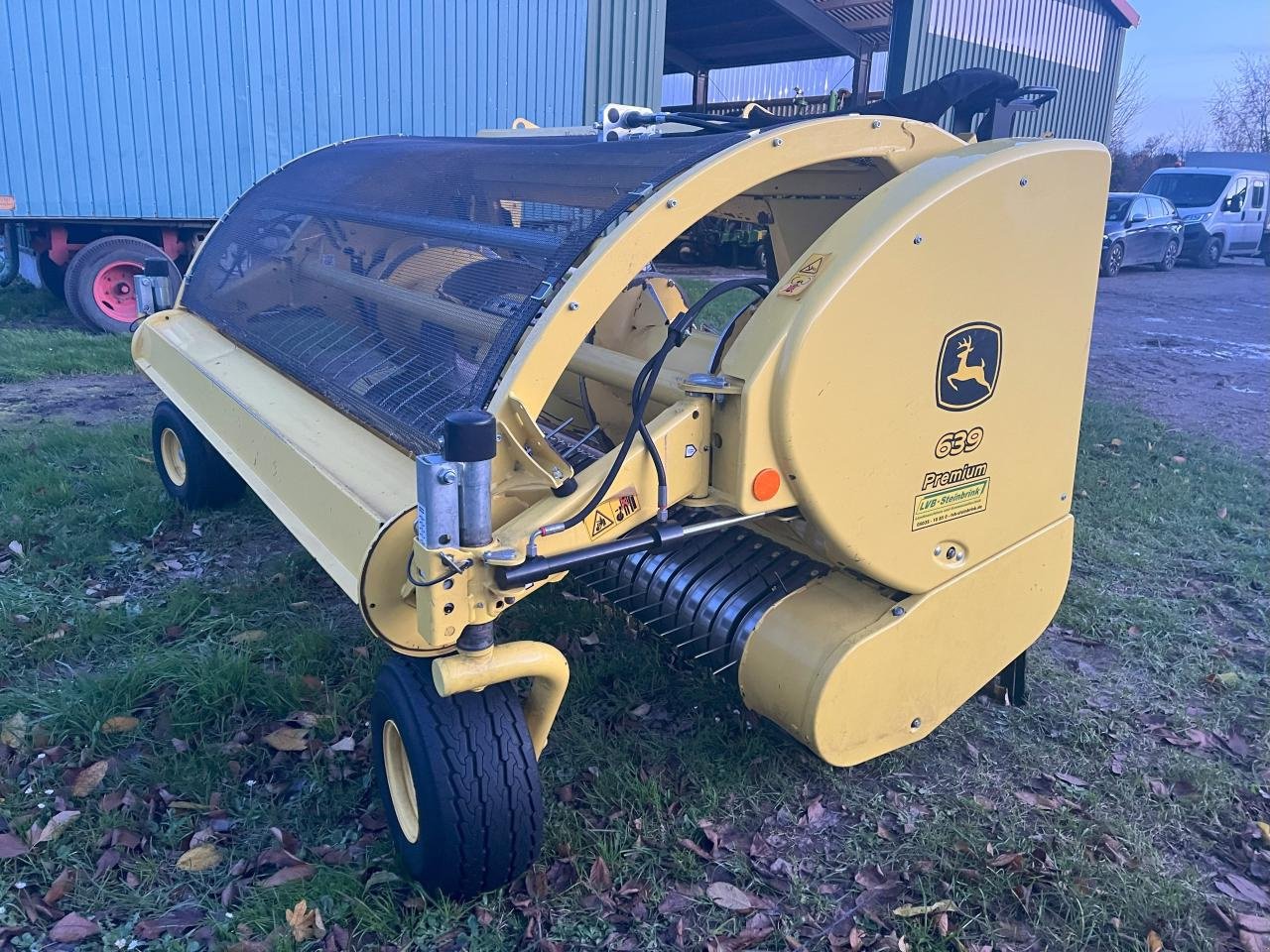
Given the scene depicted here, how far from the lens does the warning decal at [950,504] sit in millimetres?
2535

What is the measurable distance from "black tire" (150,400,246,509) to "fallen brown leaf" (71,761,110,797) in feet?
5.33

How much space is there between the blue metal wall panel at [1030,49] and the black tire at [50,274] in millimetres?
11291

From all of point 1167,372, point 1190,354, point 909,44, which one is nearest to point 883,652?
point 1167,372

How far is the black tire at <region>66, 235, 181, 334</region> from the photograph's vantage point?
27.6ft

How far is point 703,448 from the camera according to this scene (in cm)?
227

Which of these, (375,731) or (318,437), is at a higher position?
(318,437)

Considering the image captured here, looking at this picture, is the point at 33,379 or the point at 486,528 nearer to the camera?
the point at 486,528

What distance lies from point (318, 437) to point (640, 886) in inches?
56.4

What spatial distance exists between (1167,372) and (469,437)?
8.34m

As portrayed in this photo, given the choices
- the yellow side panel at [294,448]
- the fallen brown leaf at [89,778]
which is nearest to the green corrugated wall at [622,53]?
the yellow side panel at [294,448]

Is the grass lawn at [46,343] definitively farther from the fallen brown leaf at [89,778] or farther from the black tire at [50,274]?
the fallen brown leaf at [89,778]

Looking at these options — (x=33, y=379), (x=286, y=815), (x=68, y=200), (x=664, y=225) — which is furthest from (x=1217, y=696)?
(x=68, y=200)

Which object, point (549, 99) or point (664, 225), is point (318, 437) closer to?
point (664, 225)

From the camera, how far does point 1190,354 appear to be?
954 centimetres
